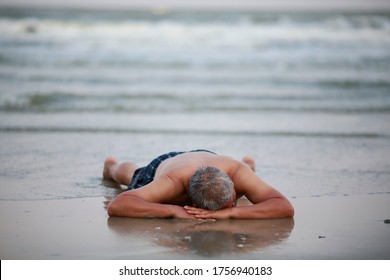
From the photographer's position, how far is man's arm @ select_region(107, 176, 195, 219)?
478cm

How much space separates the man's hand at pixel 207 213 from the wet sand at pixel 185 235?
0.05 meters

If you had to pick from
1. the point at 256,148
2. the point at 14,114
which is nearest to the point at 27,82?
the point at 14,114

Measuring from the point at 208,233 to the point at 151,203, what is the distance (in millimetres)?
523

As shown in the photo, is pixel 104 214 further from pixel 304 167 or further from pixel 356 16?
pixel 356 16

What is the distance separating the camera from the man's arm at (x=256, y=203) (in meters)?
4.77

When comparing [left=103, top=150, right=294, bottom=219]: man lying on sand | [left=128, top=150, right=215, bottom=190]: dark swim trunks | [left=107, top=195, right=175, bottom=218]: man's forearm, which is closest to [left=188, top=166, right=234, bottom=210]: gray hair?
[left=103, top=150, right=294, bottom=219]: man lying on sand

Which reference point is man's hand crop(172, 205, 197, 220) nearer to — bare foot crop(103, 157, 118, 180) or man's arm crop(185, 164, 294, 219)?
man's arm crop(185, 164, 294, 219)

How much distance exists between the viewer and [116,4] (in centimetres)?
2541

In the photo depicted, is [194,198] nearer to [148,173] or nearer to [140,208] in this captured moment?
[140,208]

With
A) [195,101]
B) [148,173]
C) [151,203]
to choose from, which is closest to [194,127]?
[195,101]

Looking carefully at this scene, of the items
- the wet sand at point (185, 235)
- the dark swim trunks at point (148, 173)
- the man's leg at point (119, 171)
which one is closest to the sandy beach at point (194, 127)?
the wet sand at point (185, 235)

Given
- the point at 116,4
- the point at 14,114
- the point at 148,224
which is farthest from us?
the point at 116,4

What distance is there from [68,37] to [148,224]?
14.2m

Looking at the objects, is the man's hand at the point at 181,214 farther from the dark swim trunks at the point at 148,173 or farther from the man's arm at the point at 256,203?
the dark swim trunks at the point at 148,173
